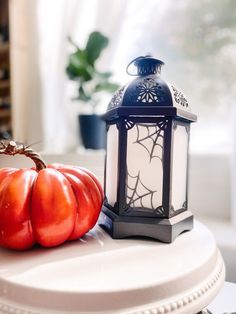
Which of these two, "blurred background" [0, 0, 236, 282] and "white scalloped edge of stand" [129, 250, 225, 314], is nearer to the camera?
"white scalloped edge of stand" [129, 250, 225, 314]

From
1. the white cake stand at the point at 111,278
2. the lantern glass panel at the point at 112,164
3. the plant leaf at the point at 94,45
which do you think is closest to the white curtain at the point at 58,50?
the plant leaf at the point at 94,45

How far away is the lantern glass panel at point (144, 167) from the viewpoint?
19.0 inches

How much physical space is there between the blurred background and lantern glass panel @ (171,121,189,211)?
469mm

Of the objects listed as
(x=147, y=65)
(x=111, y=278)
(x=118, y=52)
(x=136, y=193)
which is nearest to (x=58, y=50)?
(x=118, y=52)

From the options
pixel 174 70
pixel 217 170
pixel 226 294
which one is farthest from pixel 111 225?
pixel 174 70

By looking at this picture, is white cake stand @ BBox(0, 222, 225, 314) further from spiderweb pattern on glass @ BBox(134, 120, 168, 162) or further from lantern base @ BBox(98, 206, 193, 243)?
spiderweb pattern on glass @ BBox(134, 120, 168, 162)

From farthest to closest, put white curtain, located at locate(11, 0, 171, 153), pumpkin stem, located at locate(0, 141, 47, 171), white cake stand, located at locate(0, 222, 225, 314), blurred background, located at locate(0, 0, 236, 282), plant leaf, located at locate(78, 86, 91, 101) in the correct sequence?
white curtain, located at locate(11, 0, 171, 153), plant leaf, located at locate(78, 86, 91, 101), blurred background, located at locate(0, 0, 236, 282), pumpkin stem, located at locate(0, 141, 47, 171), white cake stand, located at locate(0, 222, 225, 314)

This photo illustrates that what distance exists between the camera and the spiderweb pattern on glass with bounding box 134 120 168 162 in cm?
48

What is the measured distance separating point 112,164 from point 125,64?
1.02 metres

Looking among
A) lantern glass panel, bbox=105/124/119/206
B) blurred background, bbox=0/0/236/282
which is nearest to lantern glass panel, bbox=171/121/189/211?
lantern glass panel, bbox=105/124/119/206

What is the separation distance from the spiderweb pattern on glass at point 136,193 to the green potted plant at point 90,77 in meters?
0.76

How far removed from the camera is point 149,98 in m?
0.47

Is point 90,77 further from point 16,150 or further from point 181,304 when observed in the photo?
point 181,304

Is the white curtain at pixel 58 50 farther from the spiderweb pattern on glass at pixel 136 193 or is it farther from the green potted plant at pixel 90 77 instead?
the spiderweb pattern on glass at pixel 136 193
